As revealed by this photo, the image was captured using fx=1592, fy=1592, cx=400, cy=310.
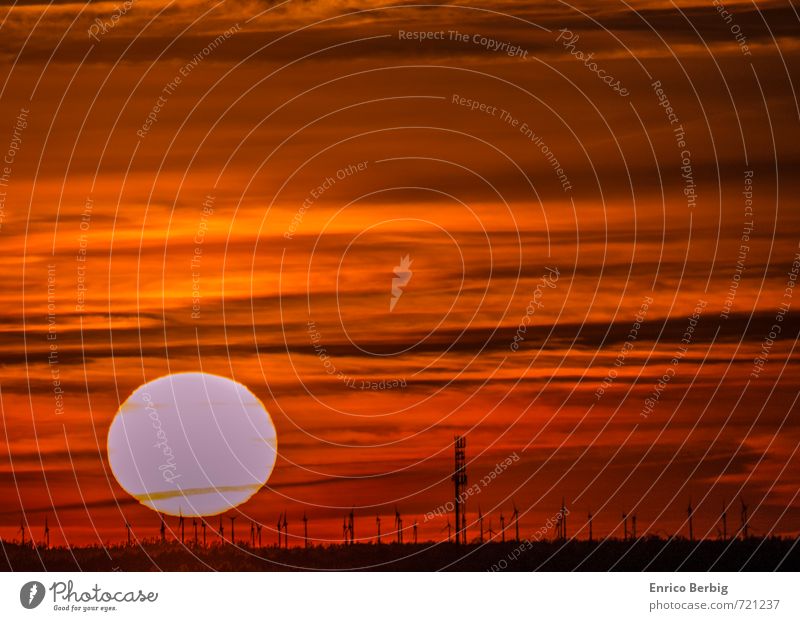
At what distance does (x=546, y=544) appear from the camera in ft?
372

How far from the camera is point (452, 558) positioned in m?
101

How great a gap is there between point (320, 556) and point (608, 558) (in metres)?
34.0

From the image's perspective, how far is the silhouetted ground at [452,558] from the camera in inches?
2776

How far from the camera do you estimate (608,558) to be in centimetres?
12056

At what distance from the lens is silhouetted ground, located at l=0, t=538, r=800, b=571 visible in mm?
70500

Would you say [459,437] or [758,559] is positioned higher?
[459,437]

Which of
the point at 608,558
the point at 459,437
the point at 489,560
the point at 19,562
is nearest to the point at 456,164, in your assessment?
the point at 459,437

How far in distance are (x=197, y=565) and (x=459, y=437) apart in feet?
46.0

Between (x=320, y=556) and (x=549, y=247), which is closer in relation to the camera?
(x=549, y=247)
